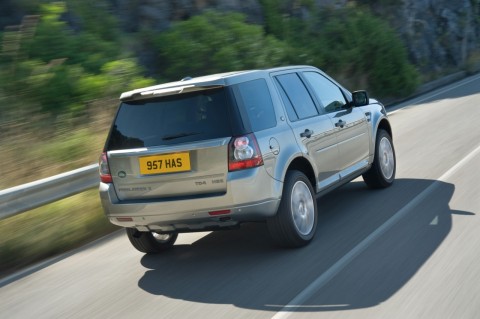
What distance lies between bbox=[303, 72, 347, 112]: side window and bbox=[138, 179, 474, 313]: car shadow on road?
1.16 meters

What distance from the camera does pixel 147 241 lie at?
677 cm

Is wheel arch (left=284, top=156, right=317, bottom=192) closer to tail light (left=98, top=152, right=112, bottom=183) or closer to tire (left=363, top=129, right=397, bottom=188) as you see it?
tail light (left=98, top=152, right=112, bottom=183)

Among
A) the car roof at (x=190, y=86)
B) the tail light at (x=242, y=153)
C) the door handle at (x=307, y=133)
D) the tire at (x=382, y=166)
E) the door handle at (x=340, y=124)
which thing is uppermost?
the car roof at (x=190, y=86)

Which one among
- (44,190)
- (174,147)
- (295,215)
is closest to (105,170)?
(174,147)

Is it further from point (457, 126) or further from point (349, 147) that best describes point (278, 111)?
point (457, 126)

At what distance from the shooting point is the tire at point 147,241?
6727 millimetres

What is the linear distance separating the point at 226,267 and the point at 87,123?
21.0 ft

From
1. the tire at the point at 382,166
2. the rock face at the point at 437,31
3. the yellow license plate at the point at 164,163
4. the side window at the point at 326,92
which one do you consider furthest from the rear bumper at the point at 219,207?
the rock face at the point at 437,31

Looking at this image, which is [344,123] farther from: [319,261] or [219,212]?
[219,212]

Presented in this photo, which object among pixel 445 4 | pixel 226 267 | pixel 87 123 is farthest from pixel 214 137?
pixel 445 4

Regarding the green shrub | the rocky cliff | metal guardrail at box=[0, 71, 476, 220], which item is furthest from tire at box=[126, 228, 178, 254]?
the rocky cliff

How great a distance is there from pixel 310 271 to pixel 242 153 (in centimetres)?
112

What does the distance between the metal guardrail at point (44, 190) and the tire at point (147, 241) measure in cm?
129

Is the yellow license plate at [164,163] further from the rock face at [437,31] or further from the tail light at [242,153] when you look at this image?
the rock face at [437,31]
